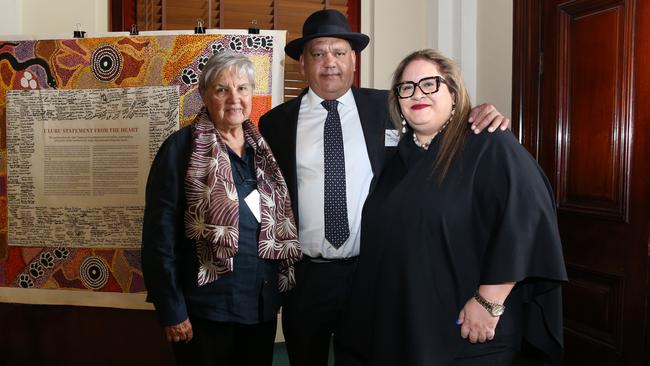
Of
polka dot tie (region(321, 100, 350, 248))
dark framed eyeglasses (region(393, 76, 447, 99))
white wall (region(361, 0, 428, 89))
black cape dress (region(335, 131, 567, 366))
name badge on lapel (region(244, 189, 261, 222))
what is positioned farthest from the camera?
white wall (region(361, 0, 428, 89))

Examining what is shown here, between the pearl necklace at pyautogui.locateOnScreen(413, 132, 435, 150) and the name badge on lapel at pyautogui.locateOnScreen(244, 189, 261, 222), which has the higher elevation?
the pearl necklace at pyautogui.locateOnScreen(413, 132, 435, 150)

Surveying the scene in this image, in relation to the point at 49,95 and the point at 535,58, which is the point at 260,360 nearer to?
the point at 49,95


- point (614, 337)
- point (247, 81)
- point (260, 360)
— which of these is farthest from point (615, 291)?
point (247, 81)

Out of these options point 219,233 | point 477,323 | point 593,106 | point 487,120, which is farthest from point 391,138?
point 593,106

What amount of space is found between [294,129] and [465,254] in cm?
93

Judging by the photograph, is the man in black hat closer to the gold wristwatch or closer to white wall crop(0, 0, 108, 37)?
the gold wristwatch

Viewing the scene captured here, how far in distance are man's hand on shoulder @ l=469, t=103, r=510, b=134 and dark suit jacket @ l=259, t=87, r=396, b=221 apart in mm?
525

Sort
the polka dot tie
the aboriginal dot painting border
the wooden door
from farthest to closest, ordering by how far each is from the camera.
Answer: the aboriginal dot painting border → the wooden door → the polka dot tie

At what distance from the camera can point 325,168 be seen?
6.49 ft

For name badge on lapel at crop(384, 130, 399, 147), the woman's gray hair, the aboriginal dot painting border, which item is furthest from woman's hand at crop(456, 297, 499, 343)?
the aboriginal dot painting border

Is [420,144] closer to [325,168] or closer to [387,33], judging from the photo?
[325,168]

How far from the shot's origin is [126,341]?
280cm

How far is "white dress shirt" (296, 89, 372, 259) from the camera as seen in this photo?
1947 millimetres

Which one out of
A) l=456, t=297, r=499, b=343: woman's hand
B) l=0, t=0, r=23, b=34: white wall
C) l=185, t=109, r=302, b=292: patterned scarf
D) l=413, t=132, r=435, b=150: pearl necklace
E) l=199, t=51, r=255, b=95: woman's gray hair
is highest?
l=0, t=0, r=23, b=34: white wall
